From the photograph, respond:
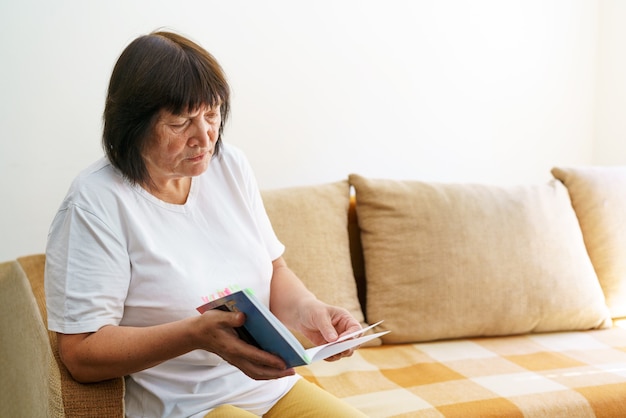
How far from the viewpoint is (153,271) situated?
1.25m

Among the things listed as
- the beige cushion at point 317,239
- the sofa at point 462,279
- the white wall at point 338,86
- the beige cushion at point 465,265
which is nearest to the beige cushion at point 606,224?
the sofa at point 462,279

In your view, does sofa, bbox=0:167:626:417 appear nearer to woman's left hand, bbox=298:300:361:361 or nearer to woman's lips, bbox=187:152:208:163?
woman's left hand, bbox=298:300:361:361

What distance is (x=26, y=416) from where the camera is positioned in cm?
158

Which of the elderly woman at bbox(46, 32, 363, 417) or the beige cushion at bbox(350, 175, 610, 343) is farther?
the beige cushion at bbox(350, 175, 610, 343)

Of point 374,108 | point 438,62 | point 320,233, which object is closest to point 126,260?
point 320,233

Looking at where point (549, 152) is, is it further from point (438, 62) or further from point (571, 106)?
point (438, 62)

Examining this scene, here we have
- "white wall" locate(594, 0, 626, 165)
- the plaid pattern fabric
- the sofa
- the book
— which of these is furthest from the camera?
"white wall" locate(594, 0, 626, 165)

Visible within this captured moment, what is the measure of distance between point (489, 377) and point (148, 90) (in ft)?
3.74

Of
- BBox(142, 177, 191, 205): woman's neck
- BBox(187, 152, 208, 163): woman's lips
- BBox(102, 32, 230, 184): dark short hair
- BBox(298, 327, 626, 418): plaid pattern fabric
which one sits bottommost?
BBox(298, 327, 626, 418): plaid pattern fabric

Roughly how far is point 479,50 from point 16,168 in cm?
166

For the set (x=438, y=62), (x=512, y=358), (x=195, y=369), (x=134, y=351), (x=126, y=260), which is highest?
(x=438, y=62)

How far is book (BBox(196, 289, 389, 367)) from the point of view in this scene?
100cm

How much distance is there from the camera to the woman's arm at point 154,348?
1093 millimetres

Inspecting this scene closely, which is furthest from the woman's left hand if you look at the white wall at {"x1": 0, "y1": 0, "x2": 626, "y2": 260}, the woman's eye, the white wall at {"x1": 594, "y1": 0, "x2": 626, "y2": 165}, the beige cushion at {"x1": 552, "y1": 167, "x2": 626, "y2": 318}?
the white wall at {"x1": 594, "y1": 0, "x2": 626, "y2": 165}
